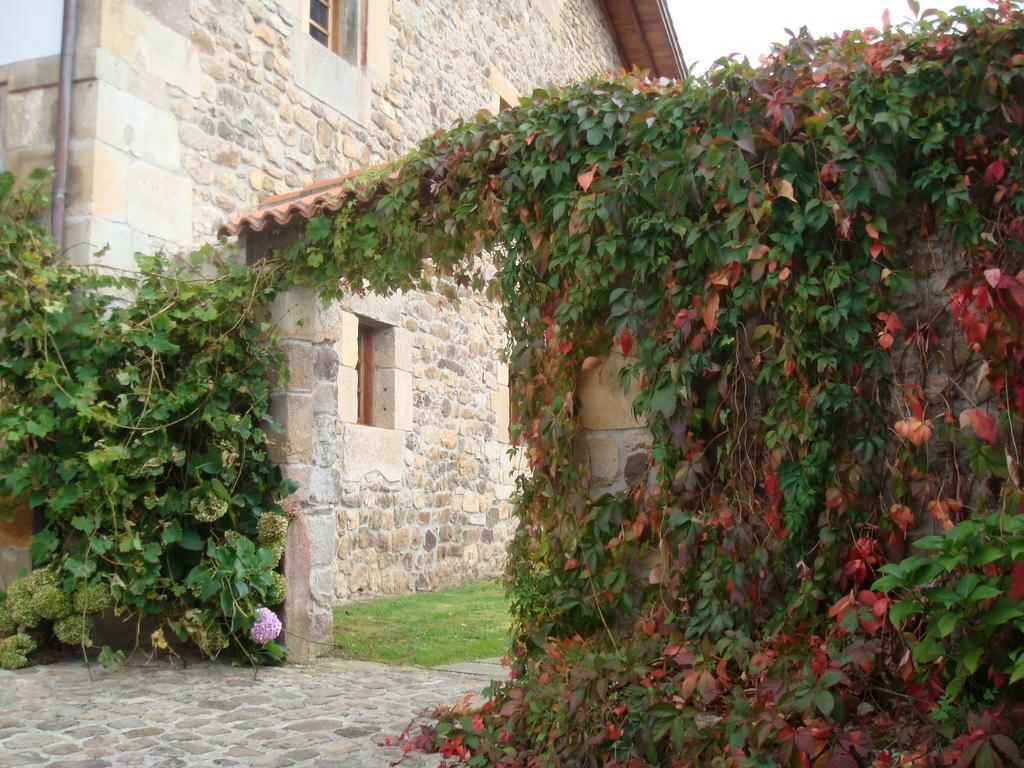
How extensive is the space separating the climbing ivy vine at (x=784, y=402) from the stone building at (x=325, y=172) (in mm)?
1463

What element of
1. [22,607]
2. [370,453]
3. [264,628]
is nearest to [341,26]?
[370,453]

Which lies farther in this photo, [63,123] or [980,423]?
[63,123]

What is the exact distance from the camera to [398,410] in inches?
302

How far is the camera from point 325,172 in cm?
702

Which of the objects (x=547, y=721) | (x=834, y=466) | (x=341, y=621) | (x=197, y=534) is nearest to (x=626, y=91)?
(x=834, y=466)

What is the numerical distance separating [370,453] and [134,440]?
263 centimetres

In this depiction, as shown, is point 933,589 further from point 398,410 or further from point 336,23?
point 336,23

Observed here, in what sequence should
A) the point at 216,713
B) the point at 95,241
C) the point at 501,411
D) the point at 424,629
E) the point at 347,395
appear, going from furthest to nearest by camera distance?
1. the point at 501,411
2. the point at 347,395
3. the point at 424,629
4. the point at 95,241
5. the point at 216,713

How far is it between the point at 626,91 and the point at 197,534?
3.09 metres

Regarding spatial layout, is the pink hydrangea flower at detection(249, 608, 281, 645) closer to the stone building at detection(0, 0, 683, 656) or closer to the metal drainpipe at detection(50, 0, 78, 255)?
the stone building at detection(0, 0, 683, 656)

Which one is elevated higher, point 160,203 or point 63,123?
point 63,123

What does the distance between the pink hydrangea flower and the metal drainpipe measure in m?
2.14

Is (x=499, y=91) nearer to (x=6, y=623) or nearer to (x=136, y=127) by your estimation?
(x=136, y=127)

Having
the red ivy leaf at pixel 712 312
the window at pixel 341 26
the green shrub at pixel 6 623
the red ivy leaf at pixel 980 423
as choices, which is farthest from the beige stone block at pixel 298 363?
the red ivy leaf at pixel 980 423
